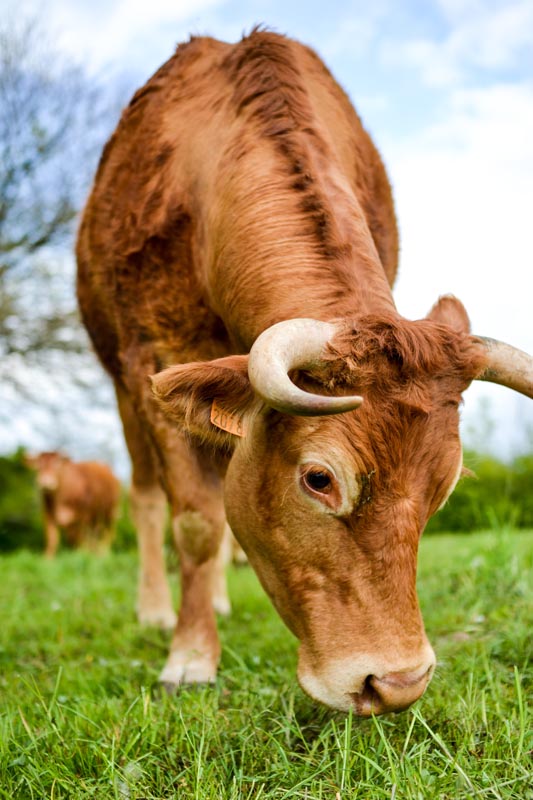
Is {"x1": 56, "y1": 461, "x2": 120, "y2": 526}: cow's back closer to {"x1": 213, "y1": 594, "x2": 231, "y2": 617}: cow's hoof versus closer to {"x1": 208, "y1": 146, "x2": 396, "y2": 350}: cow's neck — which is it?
{"x1": 213, "y1": 594, "x2": 231, "y2": 617}: cow's hoof

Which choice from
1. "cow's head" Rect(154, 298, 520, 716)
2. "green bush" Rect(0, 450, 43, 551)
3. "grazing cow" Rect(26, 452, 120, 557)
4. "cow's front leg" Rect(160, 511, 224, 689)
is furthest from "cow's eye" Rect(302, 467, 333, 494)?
"green bush" Rect(0, 450, 43, 551)

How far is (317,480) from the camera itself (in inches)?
98.1

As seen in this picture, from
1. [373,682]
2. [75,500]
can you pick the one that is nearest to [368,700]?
[373,682]

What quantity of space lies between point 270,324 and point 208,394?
1.25 ft

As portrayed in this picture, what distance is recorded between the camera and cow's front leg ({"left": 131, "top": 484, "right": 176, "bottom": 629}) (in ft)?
16.6

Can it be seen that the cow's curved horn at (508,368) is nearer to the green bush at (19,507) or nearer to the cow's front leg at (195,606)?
the cow's front leg at (195,606)

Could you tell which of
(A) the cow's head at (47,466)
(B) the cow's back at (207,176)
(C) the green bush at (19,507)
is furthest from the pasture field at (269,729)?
(C) the green bush at (19,507)

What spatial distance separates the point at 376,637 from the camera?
7.65ft

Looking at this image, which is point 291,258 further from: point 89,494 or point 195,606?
point 89,494

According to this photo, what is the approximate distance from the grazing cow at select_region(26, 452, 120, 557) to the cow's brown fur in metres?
10.6

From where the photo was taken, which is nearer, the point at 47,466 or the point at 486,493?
the point at 486,493

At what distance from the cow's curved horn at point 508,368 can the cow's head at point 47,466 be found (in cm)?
1308

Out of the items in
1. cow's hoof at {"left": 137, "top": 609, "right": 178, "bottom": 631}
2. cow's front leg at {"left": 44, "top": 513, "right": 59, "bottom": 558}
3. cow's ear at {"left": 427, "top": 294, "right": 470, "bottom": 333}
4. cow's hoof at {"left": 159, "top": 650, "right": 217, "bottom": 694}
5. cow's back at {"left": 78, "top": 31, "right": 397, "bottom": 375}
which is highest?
cow's back at {"left": 78, "top": 31, "right": 397, "bottom": 375}

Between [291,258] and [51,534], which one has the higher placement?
[291,258]
